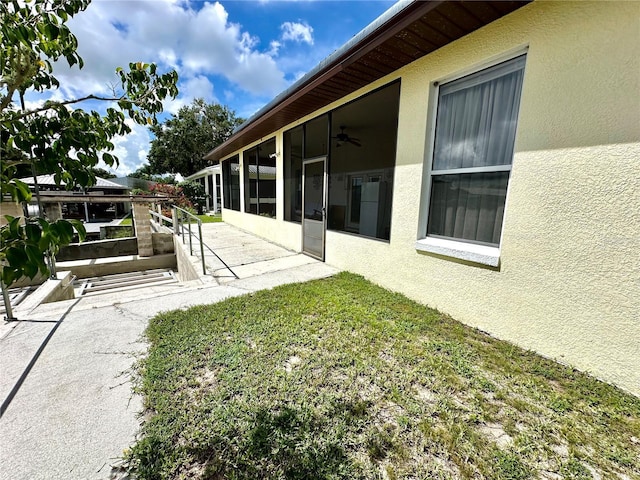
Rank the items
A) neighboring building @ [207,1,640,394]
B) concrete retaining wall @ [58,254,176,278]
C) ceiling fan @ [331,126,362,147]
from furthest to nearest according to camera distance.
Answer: concrete retaining wall @ [58,254,176,278] → ceiling fan @ [331,126,362,147] → neighboring building @ [207,1,640,394]

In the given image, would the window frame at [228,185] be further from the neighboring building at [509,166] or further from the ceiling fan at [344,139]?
the neighboring building at [509,166]

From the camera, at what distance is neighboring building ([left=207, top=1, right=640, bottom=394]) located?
2.02 metres

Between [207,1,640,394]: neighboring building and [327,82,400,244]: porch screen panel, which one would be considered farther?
[327,82,400,244]: porch screen panel

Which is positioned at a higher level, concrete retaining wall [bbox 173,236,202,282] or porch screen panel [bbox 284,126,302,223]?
porch screen panel [bbox 284,126,302,223]

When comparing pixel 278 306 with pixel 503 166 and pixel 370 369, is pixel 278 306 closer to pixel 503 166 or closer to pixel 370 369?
pixel 370 369

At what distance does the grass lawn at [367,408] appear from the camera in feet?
4.83

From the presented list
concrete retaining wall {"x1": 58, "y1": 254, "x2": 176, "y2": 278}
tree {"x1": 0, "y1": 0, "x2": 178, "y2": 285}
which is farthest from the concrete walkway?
concrete retaining wall {"x1": 58, "y1": 254, "x2": 176, "y2": 278}

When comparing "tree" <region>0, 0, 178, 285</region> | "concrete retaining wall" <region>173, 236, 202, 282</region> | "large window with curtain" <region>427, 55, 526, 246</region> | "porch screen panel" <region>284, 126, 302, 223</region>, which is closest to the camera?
"tree" <region>0, 0, 178, 285</region>

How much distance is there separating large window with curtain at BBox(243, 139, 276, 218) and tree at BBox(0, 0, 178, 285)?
5.93 meters

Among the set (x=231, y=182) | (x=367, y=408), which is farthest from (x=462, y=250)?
(x=231, y=182)

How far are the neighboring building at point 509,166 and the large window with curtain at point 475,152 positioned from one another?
0.01 m

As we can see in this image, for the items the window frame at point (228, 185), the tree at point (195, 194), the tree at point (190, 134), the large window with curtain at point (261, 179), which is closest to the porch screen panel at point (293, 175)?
the large window with curtain at point (261, 179)

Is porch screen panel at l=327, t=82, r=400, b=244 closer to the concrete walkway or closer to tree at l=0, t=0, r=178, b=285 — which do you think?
the concrete walkway

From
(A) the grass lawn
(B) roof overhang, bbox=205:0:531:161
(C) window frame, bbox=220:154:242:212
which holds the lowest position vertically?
(A) the grass lawn
